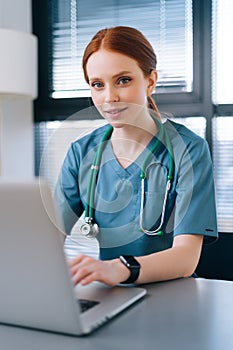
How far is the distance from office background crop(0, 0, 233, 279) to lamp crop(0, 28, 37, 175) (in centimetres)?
23

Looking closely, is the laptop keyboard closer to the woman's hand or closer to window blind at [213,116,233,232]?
the woman's hand

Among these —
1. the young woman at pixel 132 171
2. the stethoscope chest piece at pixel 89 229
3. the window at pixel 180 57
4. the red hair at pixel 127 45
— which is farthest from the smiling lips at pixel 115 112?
the window at pixel 180 57

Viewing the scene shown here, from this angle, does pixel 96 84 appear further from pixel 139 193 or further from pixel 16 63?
pixel 16 63

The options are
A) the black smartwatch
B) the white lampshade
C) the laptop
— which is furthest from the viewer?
the white lampshade

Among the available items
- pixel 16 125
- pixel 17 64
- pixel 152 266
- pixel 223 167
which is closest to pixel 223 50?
pixel 223 167

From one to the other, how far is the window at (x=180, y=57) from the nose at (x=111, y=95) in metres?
1.06

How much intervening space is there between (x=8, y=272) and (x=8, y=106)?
1825 millimetres

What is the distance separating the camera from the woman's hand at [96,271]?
2.44ft

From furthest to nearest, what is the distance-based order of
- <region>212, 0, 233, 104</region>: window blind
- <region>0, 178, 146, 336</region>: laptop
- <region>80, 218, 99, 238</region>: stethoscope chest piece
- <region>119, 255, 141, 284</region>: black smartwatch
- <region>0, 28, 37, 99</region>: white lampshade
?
<region>212, 0, 233, 104</region>: window blind
<region>0, 28, 37, 99</region>: white lampshade
<region>80, 218, 99, 238</region>: stethoscope chest piece
<region>119, 255, 141, 284</region>: black smartwatch
<region>0, 178, 146, 336</region>: laptop

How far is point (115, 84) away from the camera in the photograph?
1.08 m

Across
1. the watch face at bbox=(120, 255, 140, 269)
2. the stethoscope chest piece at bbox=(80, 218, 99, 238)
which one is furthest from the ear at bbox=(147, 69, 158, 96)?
the watch face at bbox=(120, 255, 140, 269)

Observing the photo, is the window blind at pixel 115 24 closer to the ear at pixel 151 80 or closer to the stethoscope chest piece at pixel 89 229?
the ear at pixel 151 80

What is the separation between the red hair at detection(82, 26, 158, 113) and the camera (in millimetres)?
1104

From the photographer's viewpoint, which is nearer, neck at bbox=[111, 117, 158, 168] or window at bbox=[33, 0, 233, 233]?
neck at bbox=[111, 117, 158, 168]
